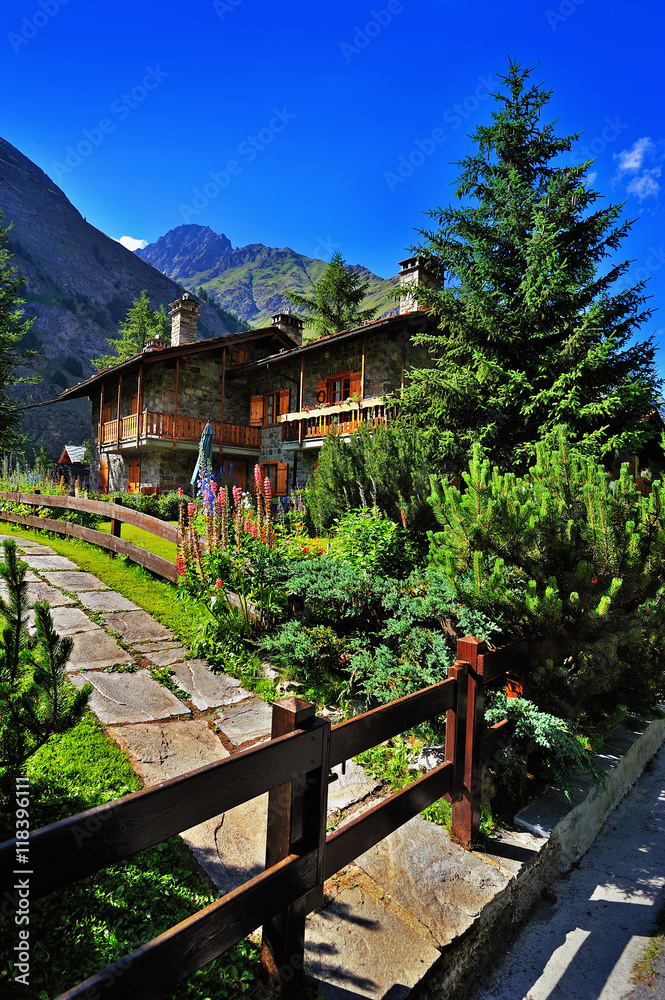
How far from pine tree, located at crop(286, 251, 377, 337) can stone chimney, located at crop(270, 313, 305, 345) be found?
5.20 metres

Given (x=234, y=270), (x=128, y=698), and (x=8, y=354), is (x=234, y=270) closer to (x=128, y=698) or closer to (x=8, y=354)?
(x=8, y=354)

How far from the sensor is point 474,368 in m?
8.07

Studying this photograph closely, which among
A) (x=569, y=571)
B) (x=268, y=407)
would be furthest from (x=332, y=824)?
(x=268, y=407)

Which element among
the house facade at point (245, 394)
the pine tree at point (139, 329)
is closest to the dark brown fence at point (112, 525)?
the house facade at point (245, 394)

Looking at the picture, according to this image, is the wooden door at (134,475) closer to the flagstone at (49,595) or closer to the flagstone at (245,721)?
the flagstone at (49,595)

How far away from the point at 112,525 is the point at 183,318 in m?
14.3

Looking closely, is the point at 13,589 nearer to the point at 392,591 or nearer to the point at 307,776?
the point at 307,776

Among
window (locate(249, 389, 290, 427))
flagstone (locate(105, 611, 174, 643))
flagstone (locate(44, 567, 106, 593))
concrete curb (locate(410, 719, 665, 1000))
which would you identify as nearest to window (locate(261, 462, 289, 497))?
window (locate(249, 389, 290, 427))

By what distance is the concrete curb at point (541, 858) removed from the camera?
1884mm

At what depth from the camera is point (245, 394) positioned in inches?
782

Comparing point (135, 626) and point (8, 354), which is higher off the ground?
point (8, 354)

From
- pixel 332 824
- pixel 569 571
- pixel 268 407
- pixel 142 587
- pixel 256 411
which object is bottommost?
pixel 332 824

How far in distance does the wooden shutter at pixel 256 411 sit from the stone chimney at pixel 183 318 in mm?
3252

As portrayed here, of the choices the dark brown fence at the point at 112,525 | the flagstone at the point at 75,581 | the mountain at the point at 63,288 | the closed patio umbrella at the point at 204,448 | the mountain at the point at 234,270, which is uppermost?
the mountain at the point at 234,270
